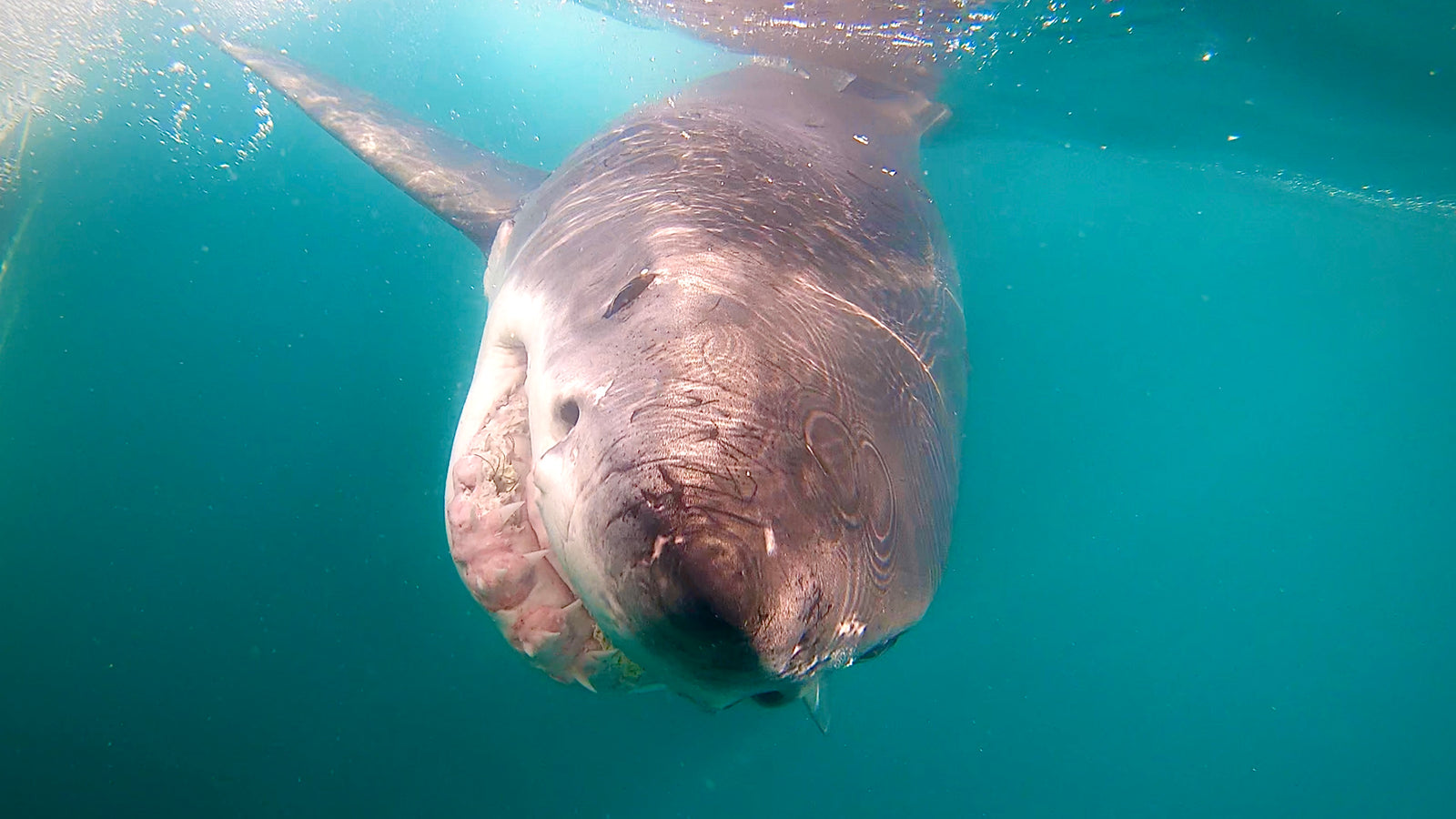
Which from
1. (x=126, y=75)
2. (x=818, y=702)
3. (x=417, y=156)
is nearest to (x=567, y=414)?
(x=818, y=702)

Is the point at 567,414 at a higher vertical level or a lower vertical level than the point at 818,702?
higher

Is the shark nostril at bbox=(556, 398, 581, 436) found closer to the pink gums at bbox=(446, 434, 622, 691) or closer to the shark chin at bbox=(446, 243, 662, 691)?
the shark chin at bbox=(446, 243, 662, 691)

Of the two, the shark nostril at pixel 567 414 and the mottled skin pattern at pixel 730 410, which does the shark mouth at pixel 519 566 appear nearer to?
the mottled skin pattern at pixel 730 410

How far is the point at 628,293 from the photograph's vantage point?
6.61 feet

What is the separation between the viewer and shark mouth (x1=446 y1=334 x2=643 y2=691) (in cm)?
196

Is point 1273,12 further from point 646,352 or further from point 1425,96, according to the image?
point 646,352

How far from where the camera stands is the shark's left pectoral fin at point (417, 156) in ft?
16.8

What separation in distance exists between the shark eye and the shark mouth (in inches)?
19.3

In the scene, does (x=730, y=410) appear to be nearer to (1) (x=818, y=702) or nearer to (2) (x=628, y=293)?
(2) (x=628, y=293)

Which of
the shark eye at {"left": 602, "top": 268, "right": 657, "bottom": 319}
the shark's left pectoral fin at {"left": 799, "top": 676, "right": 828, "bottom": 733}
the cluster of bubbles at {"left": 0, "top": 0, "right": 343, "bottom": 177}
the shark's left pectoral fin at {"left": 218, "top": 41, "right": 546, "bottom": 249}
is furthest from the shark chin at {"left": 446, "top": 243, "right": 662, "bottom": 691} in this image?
the cluster of bubbles at {"left": 0, "top": 0, "right": 343, "bottom": 177}

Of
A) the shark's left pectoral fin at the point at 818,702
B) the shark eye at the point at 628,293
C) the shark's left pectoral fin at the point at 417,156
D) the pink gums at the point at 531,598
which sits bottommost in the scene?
the shark's left pectoral fin at the point at 818,702

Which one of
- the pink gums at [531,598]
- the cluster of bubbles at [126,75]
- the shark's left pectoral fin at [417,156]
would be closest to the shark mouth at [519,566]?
the pink gums at [531,598]

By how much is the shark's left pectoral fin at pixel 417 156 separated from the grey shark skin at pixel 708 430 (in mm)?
1675

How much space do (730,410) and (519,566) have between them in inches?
35.5
